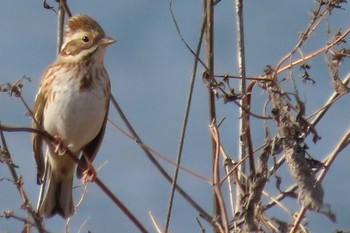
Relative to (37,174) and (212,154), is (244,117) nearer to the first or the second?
(212,154)

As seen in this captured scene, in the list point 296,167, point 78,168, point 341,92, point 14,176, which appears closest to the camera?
point 296,167

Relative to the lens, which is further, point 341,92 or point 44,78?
point 44,78

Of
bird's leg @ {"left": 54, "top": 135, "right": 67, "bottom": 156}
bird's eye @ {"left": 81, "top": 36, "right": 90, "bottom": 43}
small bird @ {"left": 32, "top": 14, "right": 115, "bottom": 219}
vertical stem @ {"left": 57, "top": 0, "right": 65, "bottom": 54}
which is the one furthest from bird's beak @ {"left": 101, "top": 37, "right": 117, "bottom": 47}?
vertical stem @ {"left": 57, "top": 0, "right": 65, "bottom": 54}

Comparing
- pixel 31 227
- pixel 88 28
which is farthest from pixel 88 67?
pixel 31 227

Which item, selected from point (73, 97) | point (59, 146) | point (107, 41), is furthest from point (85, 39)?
point (59, 146)

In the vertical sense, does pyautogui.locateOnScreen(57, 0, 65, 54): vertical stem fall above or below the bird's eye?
below

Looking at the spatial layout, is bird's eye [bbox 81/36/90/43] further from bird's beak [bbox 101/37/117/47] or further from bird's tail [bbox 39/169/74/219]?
bird's tail [bbox 39/169/74/219]

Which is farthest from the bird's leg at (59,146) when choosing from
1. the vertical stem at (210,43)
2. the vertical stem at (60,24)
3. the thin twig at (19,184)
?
the vertical stem at (210,43)

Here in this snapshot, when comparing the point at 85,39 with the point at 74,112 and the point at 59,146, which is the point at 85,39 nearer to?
the point at 74,112
